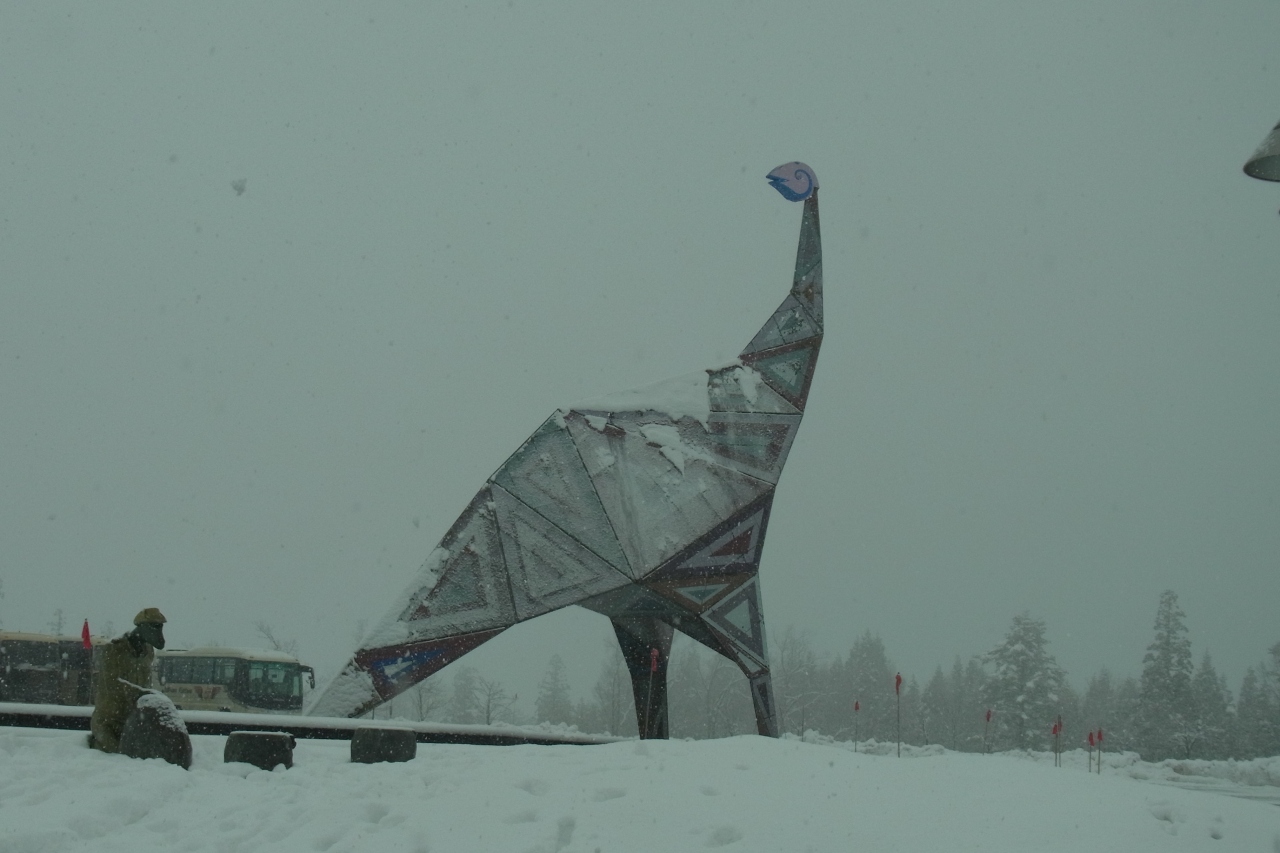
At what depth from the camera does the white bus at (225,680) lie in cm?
2942

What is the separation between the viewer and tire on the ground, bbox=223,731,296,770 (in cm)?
963

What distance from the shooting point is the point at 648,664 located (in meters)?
19.5

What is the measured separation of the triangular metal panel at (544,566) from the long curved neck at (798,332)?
480cm

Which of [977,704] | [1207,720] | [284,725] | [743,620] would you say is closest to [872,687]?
[977,704]

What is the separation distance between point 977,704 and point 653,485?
38608 mm

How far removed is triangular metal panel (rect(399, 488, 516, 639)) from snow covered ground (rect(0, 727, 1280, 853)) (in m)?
6.53

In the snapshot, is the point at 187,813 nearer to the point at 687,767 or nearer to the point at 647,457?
the point at 687,767

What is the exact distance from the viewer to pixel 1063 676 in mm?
44469

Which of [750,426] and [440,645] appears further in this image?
[750,426]

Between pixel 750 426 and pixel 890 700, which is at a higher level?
pixel 750 426

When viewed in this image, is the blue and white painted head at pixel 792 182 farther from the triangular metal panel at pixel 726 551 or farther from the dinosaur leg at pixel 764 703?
the dinosaur leg at pixel 764 703

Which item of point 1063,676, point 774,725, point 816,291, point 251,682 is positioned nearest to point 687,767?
point 774,725

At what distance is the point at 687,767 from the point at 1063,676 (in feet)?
132

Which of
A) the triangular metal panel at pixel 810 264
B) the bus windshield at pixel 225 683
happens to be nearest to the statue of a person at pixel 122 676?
the triangular metal panel at pixel 810 264
